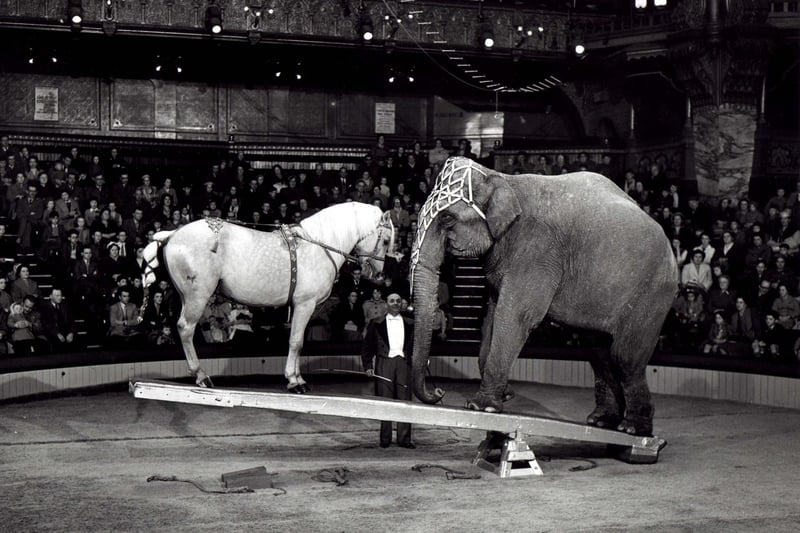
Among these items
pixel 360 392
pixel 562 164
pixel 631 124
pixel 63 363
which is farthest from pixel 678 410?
pixel 631 124

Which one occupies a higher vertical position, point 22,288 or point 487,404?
point 22,288

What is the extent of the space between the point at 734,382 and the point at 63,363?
930 cm

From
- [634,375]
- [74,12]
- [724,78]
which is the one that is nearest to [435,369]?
[634,375]

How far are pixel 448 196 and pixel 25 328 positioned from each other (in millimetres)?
7779

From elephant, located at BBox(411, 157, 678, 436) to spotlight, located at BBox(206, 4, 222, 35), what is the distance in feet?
50.7

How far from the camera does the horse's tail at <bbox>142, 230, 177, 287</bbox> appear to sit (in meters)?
11.7

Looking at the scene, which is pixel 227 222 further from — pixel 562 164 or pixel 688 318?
pixel 562 164

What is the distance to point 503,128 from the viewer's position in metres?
29.4

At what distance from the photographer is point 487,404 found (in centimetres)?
955

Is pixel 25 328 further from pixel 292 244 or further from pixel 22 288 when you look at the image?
pixel 292 244

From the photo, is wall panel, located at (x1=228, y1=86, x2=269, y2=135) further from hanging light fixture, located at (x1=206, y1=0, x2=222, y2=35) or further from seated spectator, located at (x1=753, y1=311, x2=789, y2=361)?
seated spectator, located at (x1=753, y1=311, x2=789, y2=361)

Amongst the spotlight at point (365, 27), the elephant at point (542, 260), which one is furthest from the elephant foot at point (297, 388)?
the spotlight at point (365, 27)

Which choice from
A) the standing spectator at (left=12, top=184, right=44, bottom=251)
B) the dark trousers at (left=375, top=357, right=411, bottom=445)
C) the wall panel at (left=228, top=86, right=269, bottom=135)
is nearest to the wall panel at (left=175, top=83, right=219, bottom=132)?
the wall panel at (left=228, top=86, right=269, bottom=135)

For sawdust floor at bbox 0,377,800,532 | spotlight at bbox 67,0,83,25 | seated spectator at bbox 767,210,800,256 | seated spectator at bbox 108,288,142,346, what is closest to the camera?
sawdust floor at bbox 0,377,800,532
